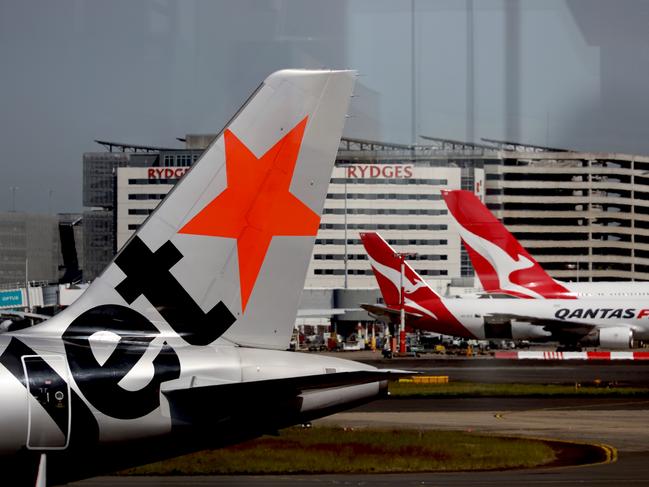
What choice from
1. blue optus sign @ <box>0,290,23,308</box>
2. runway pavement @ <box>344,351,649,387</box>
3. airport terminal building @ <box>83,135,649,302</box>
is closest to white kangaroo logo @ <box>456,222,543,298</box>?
airport terminal building @ <box>83,135,649,302</box>

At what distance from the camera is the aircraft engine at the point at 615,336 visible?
66.7 m

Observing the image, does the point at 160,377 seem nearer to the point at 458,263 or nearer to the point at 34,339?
the point at 34,339

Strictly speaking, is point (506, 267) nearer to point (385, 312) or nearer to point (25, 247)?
point (385, 312)

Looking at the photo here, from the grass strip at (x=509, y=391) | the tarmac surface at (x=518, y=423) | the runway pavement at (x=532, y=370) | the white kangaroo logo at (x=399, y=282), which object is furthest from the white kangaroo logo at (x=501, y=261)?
the grass strip at (x=509, y=391)

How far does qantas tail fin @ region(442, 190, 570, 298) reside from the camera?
6319cm

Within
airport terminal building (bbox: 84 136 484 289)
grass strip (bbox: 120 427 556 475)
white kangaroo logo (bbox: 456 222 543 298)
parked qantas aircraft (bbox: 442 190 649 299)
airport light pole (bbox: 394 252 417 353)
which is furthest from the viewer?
white kangaroo logo (bbox: 456 222 543 298)

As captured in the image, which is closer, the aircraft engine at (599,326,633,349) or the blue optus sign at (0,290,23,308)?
the blue optus sign at (0,290,23,308)

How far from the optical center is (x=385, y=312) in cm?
6650

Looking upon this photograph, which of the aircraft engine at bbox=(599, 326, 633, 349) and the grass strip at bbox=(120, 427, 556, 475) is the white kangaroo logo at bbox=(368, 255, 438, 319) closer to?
the aircraft engine at bbox=(599, 326, 633, 349)

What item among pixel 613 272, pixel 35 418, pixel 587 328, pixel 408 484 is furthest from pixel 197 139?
pixel 613 272

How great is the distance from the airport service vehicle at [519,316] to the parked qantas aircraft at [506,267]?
1.60 metres

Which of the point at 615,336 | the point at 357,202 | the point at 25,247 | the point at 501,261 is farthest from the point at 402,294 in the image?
the point at 25,247

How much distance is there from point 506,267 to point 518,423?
1566 inches

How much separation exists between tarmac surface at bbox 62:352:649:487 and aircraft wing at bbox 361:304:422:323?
10806 mm
